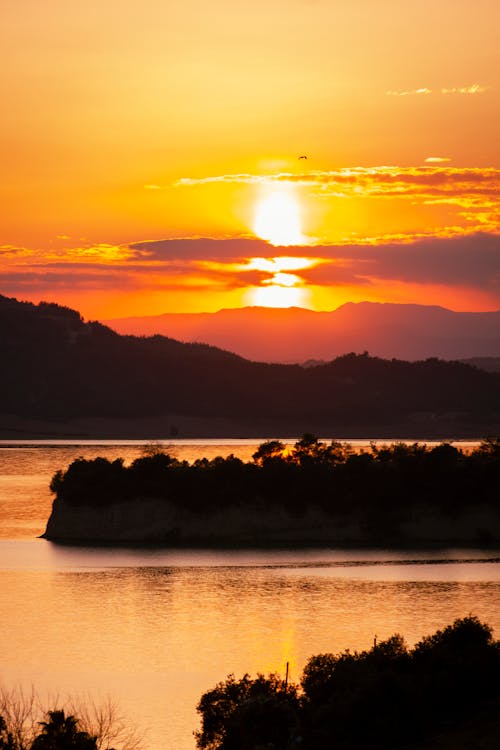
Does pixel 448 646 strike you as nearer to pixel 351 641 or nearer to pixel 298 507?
pixel 351 641

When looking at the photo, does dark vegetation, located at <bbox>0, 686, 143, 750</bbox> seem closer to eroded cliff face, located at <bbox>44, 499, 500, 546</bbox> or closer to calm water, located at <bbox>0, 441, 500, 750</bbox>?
calm water, located at <bbox>0, 441, 500, 750</bbox>

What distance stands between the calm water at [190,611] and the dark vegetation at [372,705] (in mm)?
3701

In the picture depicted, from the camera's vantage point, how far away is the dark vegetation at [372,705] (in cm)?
4028

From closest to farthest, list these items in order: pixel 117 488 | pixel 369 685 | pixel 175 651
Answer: pixel 369 685 → pixel 175 651 → pixel 117 488

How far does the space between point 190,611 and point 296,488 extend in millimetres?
28283

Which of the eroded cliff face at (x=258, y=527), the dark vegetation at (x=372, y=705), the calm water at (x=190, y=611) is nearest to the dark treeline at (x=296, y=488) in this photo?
the eroded cliff face at (x=258, y=527)

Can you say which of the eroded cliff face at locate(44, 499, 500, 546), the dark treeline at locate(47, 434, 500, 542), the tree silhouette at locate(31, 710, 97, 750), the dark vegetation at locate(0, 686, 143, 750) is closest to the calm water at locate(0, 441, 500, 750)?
the dark vegetation at locate(0, 686, 143, 750)

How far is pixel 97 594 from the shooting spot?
267 ft

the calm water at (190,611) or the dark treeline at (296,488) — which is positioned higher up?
the dark treeline at (296,488)

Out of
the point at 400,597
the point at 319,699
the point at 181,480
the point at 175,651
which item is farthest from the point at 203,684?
the point at 181,480

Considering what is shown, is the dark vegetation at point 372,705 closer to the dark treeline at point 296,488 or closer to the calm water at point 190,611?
the calm water at point 190,611

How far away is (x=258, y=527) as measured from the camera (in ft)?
332

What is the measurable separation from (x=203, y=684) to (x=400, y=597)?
25.3 m

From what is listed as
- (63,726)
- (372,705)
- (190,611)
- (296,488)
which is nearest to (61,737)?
(63,726)
